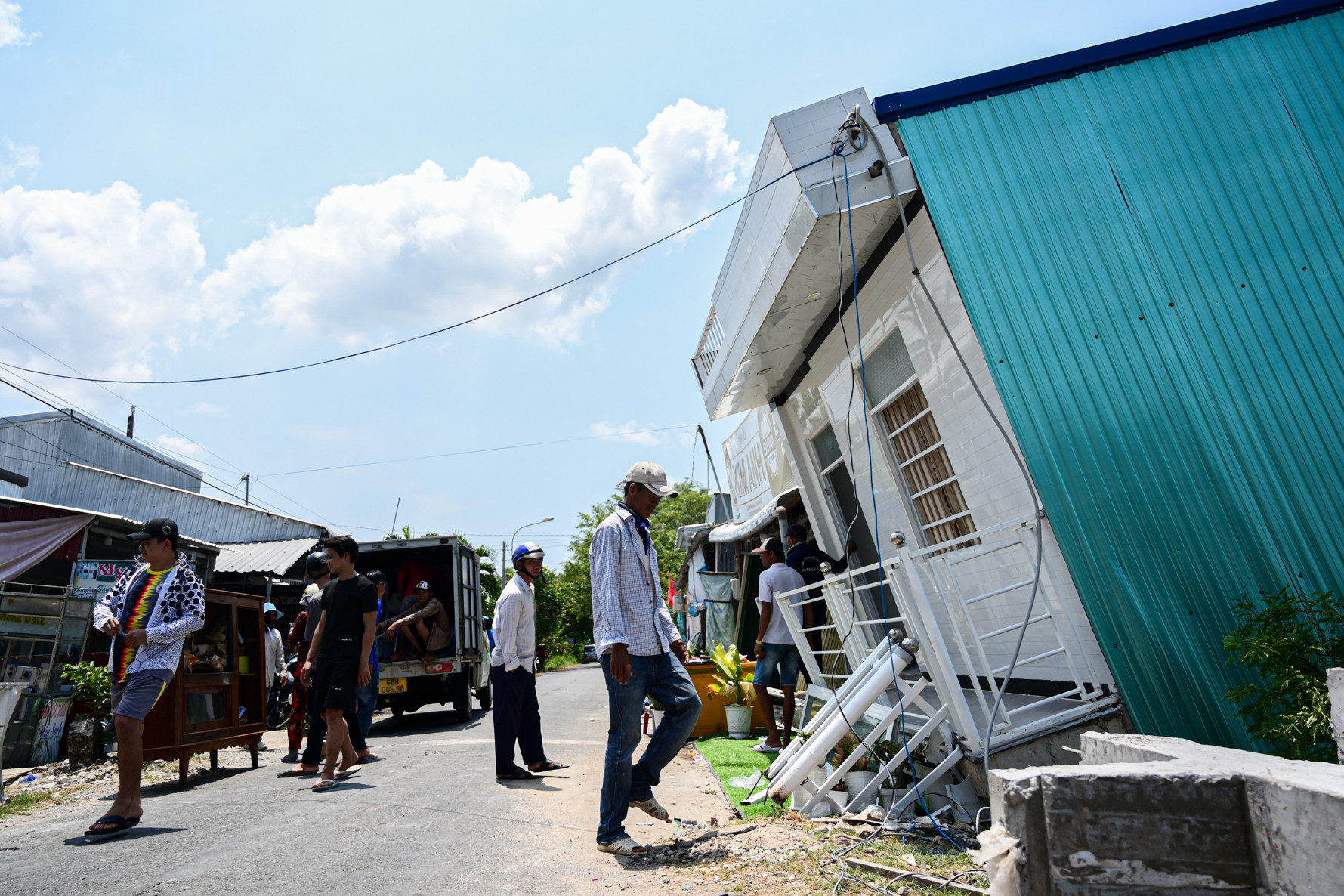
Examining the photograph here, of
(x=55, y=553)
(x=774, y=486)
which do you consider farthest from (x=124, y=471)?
(x=774, y=486)

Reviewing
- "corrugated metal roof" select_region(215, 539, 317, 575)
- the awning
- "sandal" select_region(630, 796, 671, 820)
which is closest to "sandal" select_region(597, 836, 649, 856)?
"sandal" select_region(630, 796, 671, 820)

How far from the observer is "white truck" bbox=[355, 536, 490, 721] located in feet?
34.6

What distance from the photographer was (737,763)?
6457 millimetres

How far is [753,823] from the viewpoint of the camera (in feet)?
13.7

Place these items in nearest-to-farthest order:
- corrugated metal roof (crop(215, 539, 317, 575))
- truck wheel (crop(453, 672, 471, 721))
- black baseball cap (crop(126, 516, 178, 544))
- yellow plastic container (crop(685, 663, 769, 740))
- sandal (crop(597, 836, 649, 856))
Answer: sandal (crop(597, 836, 649, 856)) < black baseball cap (crop(126, 516, 178, 544)) < yellow plastic container (crop(685, 663, 769, 740)) < truck wheel (crop(453, 672, 471, 721)) < corrugated metal roof (crop(215, 539, 317, 575))

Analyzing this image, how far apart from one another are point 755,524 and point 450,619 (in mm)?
4493

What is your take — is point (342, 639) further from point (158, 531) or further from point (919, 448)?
point (919, 448)

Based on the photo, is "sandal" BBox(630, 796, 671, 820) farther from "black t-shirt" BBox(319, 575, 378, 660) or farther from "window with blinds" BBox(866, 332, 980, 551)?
"window with blinds" BBox(866, 332, 980, 551)

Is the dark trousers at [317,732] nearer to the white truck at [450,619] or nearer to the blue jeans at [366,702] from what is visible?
the blue jeans at [366,702]

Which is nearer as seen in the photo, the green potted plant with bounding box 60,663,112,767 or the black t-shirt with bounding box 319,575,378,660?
the black t-shirt with bounding box 319,575,378,660

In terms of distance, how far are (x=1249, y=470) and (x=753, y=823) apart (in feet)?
11.1

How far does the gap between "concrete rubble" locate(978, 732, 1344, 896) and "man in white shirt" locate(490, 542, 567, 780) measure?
415cm

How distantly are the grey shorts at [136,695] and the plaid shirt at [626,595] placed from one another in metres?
2.63

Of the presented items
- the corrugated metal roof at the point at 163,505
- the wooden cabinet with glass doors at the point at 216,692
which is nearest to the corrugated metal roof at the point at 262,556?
the corrugated metal roof at the point at 163,505
